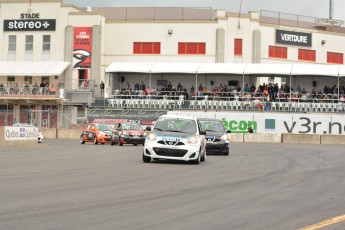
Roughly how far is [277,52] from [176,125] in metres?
55.7

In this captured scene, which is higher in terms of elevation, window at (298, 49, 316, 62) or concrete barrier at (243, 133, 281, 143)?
window at (298, 49, 316, 62)

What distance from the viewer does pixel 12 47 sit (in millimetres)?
78312

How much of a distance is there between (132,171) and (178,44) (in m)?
57.8

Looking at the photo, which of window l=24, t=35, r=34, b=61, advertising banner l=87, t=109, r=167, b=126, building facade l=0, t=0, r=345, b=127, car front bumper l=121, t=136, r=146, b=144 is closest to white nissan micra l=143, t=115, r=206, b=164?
car front bumper l=121, t=136, r=146, b=144

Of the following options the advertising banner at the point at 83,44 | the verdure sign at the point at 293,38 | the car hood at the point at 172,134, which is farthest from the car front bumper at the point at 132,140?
the verdure sign at the point at 293,38

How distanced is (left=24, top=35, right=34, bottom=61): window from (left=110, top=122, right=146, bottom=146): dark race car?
36.2 meters

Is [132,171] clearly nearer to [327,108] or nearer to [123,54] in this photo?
[327,108]

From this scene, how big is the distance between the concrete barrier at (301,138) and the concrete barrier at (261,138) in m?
0.53

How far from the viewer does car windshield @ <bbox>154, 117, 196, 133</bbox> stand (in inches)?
985

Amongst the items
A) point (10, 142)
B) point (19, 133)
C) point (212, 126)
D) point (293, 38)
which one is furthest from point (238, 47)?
point (212, 126)

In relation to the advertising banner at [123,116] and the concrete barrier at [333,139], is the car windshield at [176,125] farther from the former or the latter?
the advertising banner at [123,116]

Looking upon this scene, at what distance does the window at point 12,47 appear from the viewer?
78.1 m

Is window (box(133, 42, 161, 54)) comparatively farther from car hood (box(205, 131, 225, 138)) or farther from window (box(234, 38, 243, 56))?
car hood (box(205, 131, 225, 138))

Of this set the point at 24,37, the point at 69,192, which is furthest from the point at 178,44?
the point at 69,192
